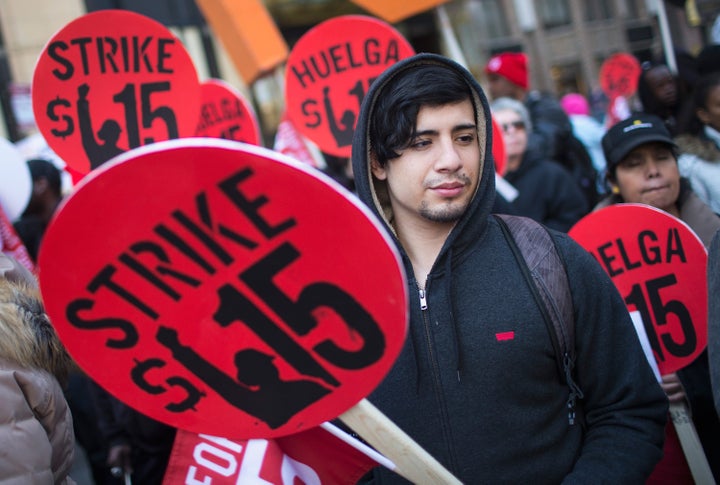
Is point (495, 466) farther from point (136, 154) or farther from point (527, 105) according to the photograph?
point (527, 105)

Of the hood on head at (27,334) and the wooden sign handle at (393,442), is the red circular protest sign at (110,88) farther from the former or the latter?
the wooden sign handle at (393,442)

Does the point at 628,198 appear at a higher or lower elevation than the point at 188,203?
lower

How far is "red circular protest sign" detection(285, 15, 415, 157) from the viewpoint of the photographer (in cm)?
331

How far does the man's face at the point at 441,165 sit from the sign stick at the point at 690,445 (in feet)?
3.28

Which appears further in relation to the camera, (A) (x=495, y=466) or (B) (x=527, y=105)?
(B) (x=527, y=105)

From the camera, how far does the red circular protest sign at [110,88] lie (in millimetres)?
2365

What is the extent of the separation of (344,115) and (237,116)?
1178mm

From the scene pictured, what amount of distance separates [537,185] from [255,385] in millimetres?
3099

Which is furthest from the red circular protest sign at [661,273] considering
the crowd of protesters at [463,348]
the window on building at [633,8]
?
the window on building at [633,8]

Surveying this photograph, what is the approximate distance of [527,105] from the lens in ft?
19.8

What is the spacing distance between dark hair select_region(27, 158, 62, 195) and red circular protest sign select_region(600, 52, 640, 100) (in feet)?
24.3

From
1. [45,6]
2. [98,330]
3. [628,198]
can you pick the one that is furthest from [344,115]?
[45,6]

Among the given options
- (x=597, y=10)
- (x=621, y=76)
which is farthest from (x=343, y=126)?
(x=597, y=10)

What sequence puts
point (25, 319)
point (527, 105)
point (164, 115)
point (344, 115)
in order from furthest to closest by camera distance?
point (527, 105), point (344, 115), point (164, 115), point (25, 319)
